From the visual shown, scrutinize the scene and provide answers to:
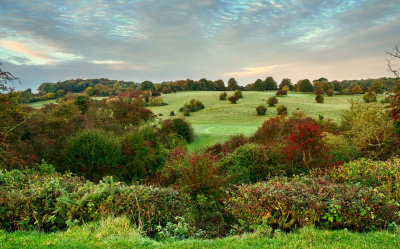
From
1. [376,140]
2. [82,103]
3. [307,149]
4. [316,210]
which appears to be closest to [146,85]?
[82,103]

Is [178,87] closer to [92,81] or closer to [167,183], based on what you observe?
[92,81]

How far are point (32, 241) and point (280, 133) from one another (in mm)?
14669

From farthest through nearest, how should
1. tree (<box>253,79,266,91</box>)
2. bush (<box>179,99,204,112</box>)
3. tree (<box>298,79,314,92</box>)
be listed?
tree (<box>253,79,266,91</box>), tree (<box>298,79,314,92</box>), bush (<box>179,99,204,112</box>)

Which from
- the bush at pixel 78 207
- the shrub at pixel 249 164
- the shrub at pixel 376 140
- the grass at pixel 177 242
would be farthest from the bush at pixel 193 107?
the grass at pixel 177 242

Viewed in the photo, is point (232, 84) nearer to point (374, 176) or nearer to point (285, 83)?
point (285, 83)

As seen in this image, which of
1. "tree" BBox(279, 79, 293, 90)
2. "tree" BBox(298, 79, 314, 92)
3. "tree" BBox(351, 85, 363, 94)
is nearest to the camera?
"tree" BBox(351, 85, 363, 94)

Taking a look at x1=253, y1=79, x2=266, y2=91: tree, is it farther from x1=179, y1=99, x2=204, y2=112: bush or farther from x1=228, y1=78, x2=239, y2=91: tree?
x1=179, y1=99, x2=204, y2=112: bush

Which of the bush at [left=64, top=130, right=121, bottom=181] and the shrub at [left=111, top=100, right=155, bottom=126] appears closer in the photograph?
the bush at [left=64, top=130, right=121, bottom=181]

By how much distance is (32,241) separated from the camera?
4.15 m

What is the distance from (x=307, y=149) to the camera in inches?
404

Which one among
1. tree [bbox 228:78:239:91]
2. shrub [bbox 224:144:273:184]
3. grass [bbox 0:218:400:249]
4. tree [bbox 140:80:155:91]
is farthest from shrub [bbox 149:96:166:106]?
grass [bbox 0:218:400:249]

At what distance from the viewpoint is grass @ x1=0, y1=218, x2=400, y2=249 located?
4031mm

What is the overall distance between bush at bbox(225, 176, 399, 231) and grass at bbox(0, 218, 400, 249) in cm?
40

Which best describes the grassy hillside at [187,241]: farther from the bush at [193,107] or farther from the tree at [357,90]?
the tree at [357,90]
